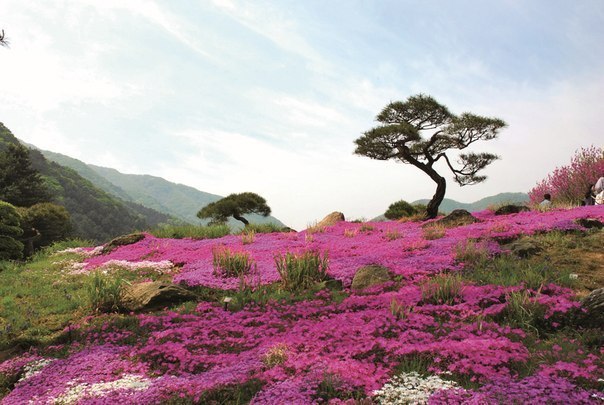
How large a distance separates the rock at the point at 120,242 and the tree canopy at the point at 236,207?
511 inches

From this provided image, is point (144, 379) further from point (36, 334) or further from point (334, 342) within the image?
point (36, 334)

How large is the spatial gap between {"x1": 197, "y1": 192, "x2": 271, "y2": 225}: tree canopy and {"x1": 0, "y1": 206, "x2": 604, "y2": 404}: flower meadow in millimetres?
23250

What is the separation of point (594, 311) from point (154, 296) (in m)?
8.94

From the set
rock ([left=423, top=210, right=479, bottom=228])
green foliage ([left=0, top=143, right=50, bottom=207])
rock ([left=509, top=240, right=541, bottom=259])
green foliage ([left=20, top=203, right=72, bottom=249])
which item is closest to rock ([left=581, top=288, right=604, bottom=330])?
rock ([left=509, top=240, right=541, bottom=259])

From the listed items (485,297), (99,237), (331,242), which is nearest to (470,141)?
(331,242)

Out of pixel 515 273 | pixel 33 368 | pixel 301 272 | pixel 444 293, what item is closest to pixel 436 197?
pixel 515 273

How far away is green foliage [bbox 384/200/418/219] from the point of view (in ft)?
110

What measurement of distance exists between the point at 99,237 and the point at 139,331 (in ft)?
207

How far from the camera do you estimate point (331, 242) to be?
56.8 ft

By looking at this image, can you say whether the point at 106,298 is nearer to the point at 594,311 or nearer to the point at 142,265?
the point at 142,265

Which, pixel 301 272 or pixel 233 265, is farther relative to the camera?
pixel 233 265

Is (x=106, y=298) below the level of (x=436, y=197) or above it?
below

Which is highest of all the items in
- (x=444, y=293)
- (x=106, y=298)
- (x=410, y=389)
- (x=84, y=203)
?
(x=84, y=203)

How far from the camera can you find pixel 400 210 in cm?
3403
